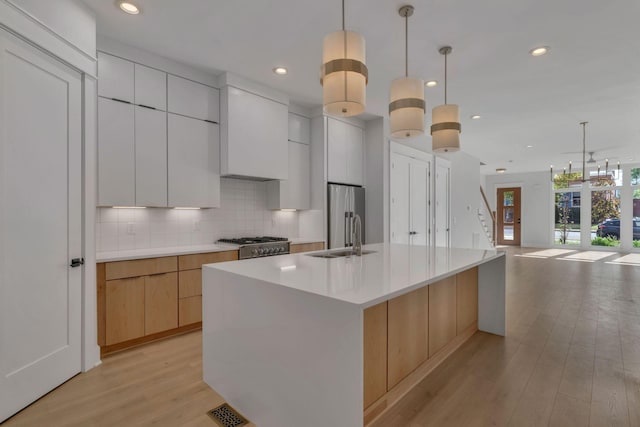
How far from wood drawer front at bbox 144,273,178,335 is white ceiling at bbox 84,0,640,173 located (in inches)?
87.7

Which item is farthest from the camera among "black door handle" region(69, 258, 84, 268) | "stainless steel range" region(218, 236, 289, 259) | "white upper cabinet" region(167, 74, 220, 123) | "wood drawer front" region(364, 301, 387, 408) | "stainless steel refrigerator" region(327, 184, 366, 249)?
"stainless steel refrigerator" region(327, 184, 366, 249)

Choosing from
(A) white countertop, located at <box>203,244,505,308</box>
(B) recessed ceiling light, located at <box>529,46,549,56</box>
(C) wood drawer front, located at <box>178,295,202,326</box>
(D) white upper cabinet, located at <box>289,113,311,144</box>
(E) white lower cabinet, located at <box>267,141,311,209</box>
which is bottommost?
(C) wood drawer front, located at <box>178,295,202,326</box>

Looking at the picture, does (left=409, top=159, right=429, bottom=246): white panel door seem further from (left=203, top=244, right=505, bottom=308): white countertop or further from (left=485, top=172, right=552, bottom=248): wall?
(left=485, top=172, right=552, bottom=248): wall

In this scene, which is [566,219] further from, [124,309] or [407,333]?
[124,309]

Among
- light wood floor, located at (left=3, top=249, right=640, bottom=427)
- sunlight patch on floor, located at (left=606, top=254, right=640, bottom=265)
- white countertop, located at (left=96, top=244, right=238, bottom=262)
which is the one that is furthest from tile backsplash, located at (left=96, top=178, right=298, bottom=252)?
sunlight patch on floor, located at (left=606, top=254, right=640, bottom=265)

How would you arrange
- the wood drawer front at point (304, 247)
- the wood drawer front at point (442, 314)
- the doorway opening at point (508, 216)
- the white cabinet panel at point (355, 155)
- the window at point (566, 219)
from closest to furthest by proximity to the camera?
1. the wood drawer front at point (442, 314)
2. the wood drawer front at point (304, 247)
3. the white cabinet panel at point (355, 155)
4. the window at point (566, 219)
5. the doorway opening at point (508, 216)

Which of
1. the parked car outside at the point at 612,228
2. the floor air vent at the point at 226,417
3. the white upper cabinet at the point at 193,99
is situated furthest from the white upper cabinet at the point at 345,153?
the parked car outside at the point at 612,228

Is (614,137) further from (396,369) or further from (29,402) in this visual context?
(29,402)

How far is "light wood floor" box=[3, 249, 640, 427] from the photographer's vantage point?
190 centimetres

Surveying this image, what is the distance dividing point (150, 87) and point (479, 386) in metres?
3.86

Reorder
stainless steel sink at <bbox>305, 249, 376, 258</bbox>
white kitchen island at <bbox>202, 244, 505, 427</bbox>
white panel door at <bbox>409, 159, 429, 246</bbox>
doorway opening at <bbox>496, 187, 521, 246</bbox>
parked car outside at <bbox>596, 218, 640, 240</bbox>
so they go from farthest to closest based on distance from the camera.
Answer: doorway opening at <bbox>496, 187, 521, 246</bbox> → parked car outside at <bbox>596, 218, 640, 240</bbox> → white panel door at <bbox>409, 159, 429, 246</bbox> → stainless steel sink at <bbox>305, 249, 376, 258</bbox> → white kitchen island at <bbox>202, 244, 505, 427</bbox>

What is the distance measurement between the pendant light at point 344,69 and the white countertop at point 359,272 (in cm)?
106

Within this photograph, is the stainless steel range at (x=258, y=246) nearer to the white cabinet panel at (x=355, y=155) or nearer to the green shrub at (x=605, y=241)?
the white cabinet panel at (x=355, y=155)

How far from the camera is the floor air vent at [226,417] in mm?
1853
